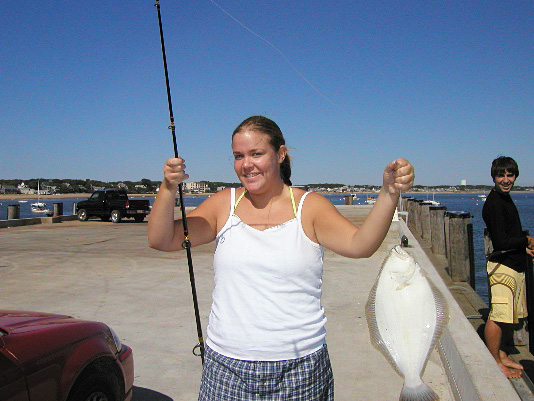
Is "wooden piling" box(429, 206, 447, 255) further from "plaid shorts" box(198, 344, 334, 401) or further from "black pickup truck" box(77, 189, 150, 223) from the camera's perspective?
"black pickup truck" box(77, 189, 150, 223)

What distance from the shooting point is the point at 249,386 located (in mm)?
2008

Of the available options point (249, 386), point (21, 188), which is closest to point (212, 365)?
point (249, 386)

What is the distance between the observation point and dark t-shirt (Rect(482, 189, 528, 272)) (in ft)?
14.9

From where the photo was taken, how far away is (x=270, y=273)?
6.66 feet

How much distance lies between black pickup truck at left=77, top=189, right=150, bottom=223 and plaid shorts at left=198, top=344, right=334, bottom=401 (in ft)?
76.6

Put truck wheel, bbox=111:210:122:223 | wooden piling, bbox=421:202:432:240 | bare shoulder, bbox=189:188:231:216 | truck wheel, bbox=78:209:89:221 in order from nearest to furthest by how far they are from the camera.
A: bare shoulder, bbox=189:188:231:216
wooden piling, bbox=421:202:432:240
truck wheel, bbox=111:210:122:223
truck wheel, bbox=78:209:89:221

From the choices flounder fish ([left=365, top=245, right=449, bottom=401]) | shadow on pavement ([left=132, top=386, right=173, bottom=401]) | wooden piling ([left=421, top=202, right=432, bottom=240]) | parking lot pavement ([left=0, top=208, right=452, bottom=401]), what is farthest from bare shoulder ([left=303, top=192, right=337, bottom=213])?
wooden piling ([left=421, top=202, right=432, bottom=240])

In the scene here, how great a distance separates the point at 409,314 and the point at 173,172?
3.93 feet

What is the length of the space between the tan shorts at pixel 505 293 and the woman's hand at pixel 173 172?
12.2 feet

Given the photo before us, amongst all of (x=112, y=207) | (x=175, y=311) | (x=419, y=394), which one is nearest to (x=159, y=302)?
(x=175, y=311)

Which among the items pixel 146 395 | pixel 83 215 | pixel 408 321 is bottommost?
pixel 146 395

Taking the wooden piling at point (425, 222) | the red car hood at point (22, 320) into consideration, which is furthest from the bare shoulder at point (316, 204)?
the wooden piling at point (425, 222)

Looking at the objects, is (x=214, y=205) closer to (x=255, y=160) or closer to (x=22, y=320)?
(x=255, y=160)

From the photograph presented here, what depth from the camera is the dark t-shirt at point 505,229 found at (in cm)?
455
